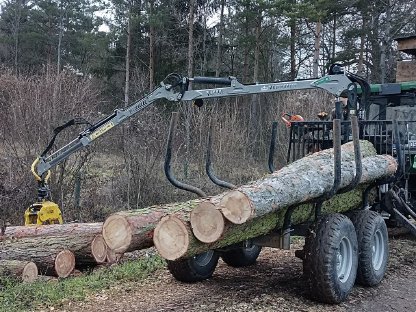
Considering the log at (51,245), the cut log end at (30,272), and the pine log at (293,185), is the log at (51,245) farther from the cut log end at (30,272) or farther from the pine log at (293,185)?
the pine log at (293,185)

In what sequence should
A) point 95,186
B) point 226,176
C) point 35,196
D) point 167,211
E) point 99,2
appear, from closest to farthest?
point 167,211 → point 35,196 → point 95,186 → point 226,176 → point 99,2

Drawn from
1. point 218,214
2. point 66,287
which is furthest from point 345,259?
point 66,287

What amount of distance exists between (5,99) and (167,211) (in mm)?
8564

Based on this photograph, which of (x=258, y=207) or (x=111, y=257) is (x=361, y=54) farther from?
(x=258, y=207)

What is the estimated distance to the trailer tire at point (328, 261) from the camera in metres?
5.59

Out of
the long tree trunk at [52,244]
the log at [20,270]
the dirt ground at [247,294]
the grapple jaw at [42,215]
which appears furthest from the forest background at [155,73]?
the dirt ground at [247,294]

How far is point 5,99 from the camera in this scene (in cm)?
1262

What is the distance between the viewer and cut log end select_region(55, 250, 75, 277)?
773 centimetres

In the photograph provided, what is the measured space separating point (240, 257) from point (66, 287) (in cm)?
234

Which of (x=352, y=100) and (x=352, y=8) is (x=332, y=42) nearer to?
(x=352, y=8)

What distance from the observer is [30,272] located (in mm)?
7547

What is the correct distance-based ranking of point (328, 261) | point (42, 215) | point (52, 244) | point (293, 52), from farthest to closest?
point (293, 52) < point (42, 215) < point (52, 244) < point (328, 261)

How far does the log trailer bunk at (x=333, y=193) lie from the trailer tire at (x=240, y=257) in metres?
0.01

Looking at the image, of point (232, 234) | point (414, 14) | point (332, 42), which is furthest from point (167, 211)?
point (332, 42)
